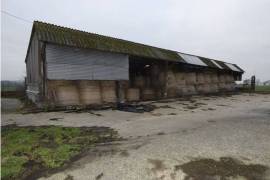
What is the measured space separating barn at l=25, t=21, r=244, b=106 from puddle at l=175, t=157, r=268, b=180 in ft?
28.5

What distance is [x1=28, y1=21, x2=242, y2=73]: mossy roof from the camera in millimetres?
10852

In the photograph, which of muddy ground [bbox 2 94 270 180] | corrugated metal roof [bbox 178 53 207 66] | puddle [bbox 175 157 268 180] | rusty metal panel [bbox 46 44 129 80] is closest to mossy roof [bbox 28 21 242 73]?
rusty metal panel [bbox 46 44 129 80]

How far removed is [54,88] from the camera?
1065 centimetres

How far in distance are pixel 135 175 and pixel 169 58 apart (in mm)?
14803

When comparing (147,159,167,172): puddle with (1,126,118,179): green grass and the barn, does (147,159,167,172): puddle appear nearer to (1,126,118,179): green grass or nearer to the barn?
(1,126,118,179): green grass

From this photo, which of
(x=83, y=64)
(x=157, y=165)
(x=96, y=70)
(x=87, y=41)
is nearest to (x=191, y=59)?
(x=96, y=70)

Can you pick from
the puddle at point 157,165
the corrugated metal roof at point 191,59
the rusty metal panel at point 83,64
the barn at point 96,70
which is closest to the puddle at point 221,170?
the puddle at point 157,165

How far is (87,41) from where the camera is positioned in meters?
12.4

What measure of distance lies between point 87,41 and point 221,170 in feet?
35.4

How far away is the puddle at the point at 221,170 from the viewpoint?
11.4ft

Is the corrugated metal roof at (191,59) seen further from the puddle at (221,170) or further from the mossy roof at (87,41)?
the puddle at (221,170)

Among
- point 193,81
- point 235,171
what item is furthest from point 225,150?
point 193,81

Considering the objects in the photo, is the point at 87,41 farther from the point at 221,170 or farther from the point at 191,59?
the point at 191,59

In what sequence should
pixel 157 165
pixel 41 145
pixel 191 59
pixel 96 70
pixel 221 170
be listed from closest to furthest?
pixel 221 170
pixel 157 165
pixel 41 145
pixel 96 70
pixel 191 59
